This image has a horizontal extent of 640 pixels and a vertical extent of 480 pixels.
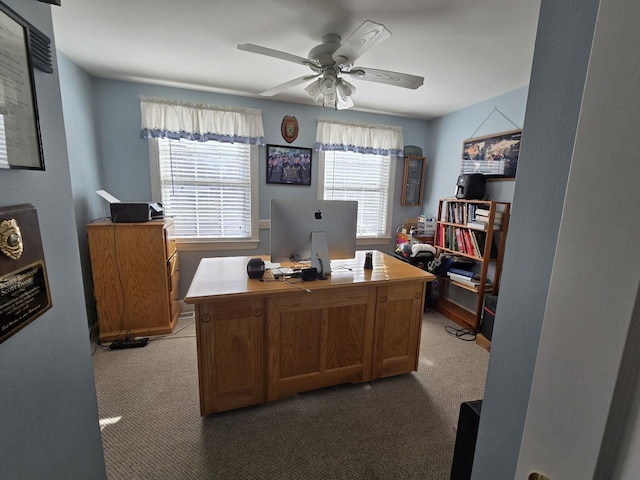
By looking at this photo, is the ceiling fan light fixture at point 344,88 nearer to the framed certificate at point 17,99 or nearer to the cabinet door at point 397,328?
the cabinet door at point 397,328

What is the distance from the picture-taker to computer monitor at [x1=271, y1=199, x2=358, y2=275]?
1.91 meters

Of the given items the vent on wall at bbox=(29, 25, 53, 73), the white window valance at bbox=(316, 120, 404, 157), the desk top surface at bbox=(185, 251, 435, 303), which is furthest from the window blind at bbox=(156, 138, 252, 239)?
the vent on wall at bbox=(29, 25, 53, 73)

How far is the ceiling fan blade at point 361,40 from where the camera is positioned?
1436mm

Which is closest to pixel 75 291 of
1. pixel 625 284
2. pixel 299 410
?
pixel 625 284

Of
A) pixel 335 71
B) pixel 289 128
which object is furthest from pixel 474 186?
pixel 289 128

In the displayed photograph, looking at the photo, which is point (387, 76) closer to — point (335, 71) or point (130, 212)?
point (335, 71)

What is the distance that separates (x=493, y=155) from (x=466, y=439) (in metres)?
2.89

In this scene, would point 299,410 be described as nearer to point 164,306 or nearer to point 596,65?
point 164,306

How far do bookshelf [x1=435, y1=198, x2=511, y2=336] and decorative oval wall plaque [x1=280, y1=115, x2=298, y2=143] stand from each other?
200 centimetres

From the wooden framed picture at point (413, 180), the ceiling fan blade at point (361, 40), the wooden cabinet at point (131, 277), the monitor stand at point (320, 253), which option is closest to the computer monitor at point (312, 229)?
the monitor stand at point (320, 253)

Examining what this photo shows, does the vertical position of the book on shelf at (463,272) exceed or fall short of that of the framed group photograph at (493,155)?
it falls short

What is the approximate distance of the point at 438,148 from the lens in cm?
393

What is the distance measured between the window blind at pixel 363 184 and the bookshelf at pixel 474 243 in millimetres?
918

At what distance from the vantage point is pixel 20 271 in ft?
2.13
